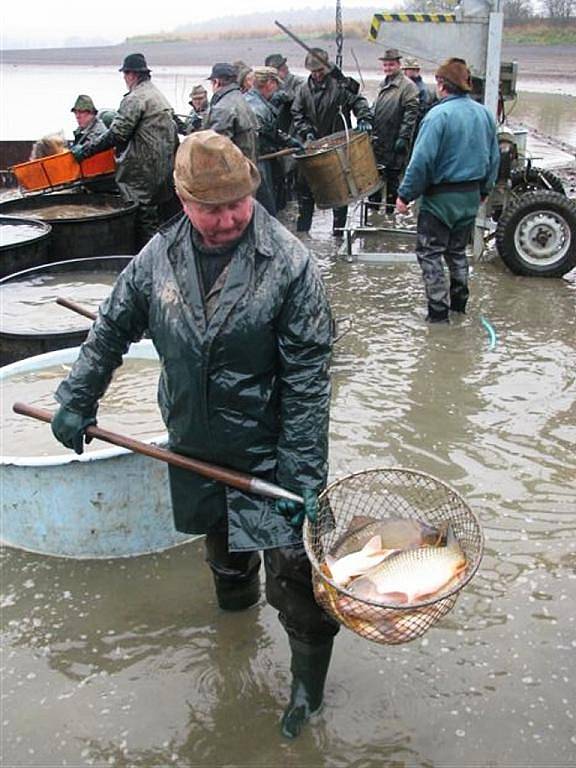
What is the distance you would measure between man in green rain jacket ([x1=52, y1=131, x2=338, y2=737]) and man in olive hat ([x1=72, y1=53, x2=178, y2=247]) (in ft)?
18.3

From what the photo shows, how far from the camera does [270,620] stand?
3547 mm

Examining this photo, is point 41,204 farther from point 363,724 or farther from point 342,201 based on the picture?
point 363,724

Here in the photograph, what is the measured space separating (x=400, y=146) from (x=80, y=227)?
448 centimetres

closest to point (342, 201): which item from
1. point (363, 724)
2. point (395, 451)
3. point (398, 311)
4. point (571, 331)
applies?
point (398, 311)

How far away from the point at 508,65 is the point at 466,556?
738 centimetres

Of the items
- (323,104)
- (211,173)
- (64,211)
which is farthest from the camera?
(323,104)

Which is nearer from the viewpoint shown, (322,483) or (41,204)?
(322,483)

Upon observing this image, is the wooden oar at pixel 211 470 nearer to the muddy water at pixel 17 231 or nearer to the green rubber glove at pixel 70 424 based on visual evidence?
the green rubber glove at pixel 70 424

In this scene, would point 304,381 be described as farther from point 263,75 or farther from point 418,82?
point 418,82

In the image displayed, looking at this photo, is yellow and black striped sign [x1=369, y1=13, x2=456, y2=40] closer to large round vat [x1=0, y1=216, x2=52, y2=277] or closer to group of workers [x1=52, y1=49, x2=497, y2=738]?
large round vat [x1=0, y1=216, x2=52, y2=277]

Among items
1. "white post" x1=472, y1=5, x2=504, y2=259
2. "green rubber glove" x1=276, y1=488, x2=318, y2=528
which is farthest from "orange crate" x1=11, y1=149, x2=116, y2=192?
"green rubber glove" x1=276, y1=488, x2=318, y2=528

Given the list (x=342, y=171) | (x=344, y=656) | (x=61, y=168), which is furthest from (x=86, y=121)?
(x=344, y=656)

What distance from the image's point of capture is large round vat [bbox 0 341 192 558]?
144 inches

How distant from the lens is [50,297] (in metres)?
6.55
